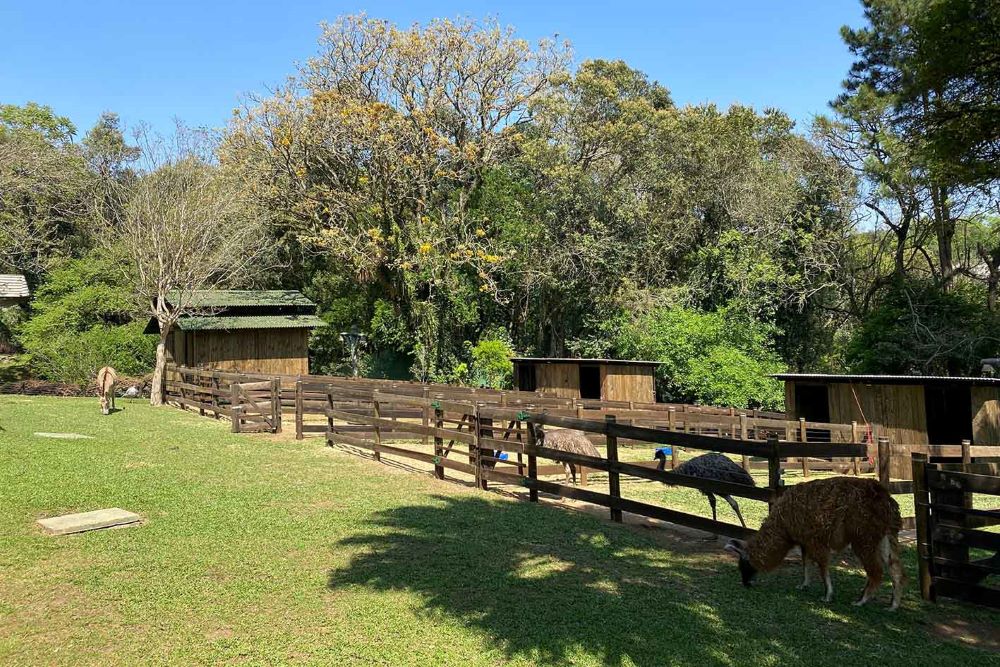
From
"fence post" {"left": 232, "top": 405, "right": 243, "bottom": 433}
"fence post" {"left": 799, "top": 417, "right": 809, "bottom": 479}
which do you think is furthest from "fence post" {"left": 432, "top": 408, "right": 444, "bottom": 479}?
"fence post" {"left": 799, "top": 417, "right": 809, "bottom": 479}

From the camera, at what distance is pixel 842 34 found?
28.9m

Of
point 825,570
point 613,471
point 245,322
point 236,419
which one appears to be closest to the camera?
point 825,570

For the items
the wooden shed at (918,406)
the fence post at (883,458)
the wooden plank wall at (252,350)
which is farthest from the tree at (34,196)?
the fence post at (883,458)

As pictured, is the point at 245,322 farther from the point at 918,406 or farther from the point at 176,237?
the point at 918,406

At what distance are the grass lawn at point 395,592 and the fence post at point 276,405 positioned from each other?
684 centimetres

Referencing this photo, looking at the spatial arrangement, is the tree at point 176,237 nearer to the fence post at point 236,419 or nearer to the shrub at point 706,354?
the fence post at point 236,419

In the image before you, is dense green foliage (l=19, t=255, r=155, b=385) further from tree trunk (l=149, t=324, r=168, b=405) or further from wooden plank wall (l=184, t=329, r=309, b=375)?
tree trunk (l=149, t=324, r=168, b=405)

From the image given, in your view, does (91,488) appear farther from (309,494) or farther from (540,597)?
(540,597)

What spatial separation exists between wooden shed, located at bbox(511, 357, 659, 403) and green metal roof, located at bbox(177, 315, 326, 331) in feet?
31.6

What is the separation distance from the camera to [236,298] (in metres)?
29.6

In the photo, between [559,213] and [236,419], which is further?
[559,213]

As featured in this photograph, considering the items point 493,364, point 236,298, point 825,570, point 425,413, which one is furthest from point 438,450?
point 236,298

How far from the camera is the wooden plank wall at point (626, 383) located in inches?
977

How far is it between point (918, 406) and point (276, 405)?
15.4 metres
